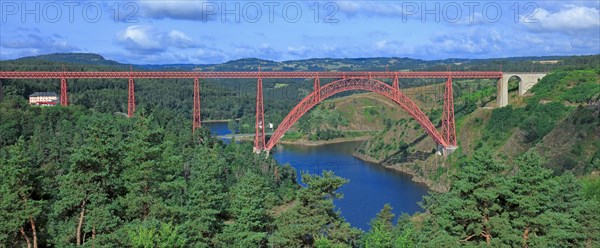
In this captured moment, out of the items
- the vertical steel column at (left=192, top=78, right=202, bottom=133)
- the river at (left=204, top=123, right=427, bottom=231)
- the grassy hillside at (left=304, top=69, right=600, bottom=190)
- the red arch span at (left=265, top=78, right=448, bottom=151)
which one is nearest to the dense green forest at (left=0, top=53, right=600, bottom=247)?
the river at (left=204, top=123, right=427, bottom=231)

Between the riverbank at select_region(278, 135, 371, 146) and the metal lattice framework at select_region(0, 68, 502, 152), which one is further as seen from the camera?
the riverbank at select_region(278, 135, 371, 146)

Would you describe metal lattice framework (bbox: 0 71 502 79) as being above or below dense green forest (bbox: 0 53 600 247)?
above

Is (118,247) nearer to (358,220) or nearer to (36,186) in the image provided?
(36,186)

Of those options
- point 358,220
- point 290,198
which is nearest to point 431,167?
point 358,220

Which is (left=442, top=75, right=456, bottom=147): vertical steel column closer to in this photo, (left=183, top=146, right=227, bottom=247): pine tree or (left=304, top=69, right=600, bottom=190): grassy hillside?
(left=304, top=69, right=600, bottom=190): grassy hillside

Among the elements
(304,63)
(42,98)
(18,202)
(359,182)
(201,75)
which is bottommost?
(359,182)

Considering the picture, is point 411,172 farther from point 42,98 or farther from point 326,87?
point 42,98

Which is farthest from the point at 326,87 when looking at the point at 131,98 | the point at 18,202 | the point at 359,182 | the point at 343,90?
the point at 18,202
